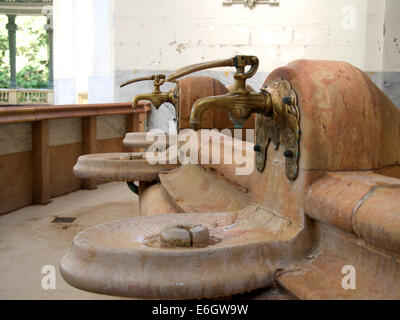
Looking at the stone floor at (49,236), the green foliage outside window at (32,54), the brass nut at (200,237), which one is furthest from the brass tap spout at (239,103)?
the green foliage outside window at (32,54)

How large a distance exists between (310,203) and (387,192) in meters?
0.20

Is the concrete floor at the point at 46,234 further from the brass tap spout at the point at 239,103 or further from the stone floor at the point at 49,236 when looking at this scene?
the brass tap spout at the point at 239,103

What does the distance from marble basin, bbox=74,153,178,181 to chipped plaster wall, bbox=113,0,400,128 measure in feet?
11.7

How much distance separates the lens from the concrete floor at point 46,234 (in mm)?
2287

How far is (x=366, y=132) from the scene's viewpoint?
108 centimetres

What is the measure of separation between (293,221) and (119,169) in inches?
63.3

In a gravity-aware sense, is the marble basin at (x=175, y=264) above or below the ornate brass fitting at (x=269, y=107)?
below

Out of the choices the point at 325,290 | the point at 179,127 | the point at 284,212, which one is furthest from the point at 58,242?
the point at 325,290

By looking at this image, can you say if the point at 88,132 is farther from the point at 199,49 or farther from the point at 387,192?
the point at 387,192

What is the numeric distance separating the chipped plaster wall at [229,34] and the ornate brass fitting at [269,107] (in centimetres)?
502

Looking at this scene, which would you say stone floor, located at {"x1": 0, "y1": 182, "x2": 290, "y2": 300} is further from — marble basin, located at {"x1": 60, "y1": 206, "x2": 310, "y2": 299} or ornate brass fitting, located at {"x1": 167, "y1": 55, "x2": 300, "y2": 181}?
ornate brass fitting, located at {"x1": 167, "y1": 55, "x2": 300, "y2": 181}

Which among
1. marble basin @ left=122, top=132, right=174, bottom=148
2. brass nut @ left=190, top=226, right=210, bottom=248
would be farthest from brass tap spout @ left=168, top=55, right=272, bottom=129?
marble basin @ left=122, top=132, right=174, bottom=148

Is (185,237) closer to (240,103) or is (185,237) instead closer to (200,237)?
(200,237)

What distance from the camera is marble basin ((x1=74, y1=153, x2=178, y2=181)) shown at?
8.58 ft
